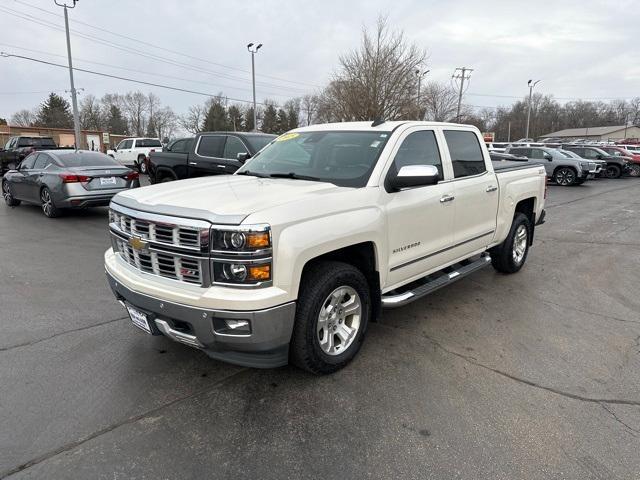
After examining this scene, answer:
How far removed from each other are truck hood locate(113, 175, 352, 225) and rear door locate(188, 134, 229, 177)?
6.07m

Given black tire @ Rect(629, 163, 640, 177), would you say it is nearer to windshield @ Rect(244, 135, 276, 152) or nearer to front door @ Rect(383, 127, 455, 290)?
windshield @ Rect(244, 135, 276, 152)

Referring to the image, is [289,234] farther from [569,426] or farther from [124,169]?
[124,169]

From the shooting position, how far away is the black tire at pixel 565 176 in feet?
66.0

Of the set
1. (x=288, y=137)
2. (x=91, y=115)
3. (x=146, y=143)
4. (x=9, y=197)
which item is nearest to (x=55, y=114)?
(x=91, y=115)

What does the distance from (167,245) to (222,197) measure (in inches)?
20.6

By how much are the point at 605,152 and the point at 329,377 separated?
28416mm

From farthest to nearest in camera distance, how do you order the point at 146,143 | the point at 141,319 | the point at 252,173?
the point at 146,143, the point at 252,173, the point at 141,319

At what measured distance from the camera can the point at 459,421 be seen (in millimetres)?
2848

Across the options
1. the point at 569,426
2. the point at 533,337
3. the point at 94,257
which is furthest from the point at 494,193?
the point at 94,257

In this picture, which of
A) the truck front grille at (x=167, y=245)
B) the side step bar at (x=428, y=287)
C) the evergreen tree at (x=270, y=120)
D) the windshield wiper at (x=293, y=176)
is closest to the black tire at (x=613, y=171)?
the side step bar at (x=428, y=287)

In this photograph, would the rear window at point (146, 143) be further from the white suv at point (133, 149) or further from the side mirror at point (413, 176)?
the side mirror at point (413, 176)

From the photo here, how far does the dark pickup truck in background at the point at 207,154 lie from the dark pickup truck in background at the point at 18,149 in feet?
41.5

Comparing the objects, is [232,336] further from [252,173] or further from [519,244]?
[519,244]

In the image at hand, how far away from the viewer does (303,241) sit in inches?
112
